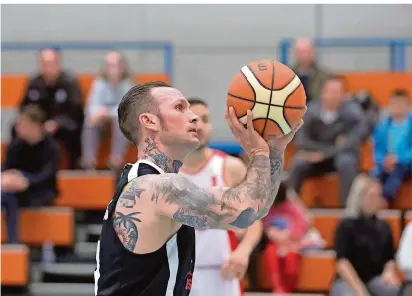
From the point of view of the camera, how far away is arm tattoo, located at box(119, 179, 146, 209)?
3158mm

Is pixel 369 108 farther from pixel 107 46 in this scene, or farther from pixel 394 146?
pixel 107 46

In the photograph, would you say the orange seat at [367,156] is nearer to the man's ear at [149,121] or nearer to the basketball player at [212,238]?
the basketball player at [212,238]

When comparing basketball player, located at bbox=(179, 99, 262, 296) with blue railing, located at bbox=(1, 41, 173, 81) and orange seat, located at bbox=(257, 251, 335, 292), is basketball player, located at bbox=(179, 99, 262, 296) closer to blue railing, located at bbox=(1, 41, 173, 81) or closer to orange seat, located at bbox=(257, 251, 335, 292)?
orange seat, located at bbox=(257, 251, 335, 292)

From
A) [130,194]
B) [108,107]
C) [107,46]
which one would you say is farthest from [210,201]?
[107,46]

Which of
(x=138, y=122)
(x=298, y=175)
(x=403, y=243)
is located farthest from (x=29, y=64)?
(x=138, y=122)

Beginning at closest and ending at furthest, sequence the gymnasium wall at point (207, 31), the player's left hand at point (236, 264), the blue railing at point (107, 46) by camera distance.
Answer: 1. the player's left hand at point (236, 264)
2. the blue railing at point (107, 46)
3. the gymnasium wall at point (207, 31)

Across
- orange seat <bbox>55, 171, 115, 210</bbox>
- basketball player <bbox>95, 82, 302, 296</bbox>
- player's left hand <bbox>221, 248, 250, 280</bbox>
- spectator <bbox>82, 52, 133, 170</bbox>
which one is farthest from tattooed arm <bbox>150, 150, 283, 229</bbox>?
spectator <bbox>82, 52, 133, 170</bbox>

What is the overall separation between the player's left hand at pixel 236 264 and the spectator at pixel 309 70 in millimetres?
3926

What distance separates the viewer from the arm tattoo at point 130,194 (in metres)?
3.16

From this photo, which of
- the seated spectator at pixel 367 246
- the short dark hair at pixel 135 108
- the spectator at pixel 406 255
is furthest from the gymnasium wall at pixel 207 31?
the short dark hair at pixel 135 108

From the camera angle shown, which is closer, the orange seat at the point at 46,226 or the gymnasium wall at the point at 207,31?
the orange seat at the point at 46,226

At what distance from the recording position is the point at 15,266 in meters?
8.12

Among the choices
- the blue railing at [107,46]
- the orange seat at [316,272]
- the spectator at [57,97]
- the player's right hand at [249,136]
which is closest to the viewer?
the player's right hand at [249,136]

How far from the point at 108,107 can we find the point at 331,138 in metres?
2.47
